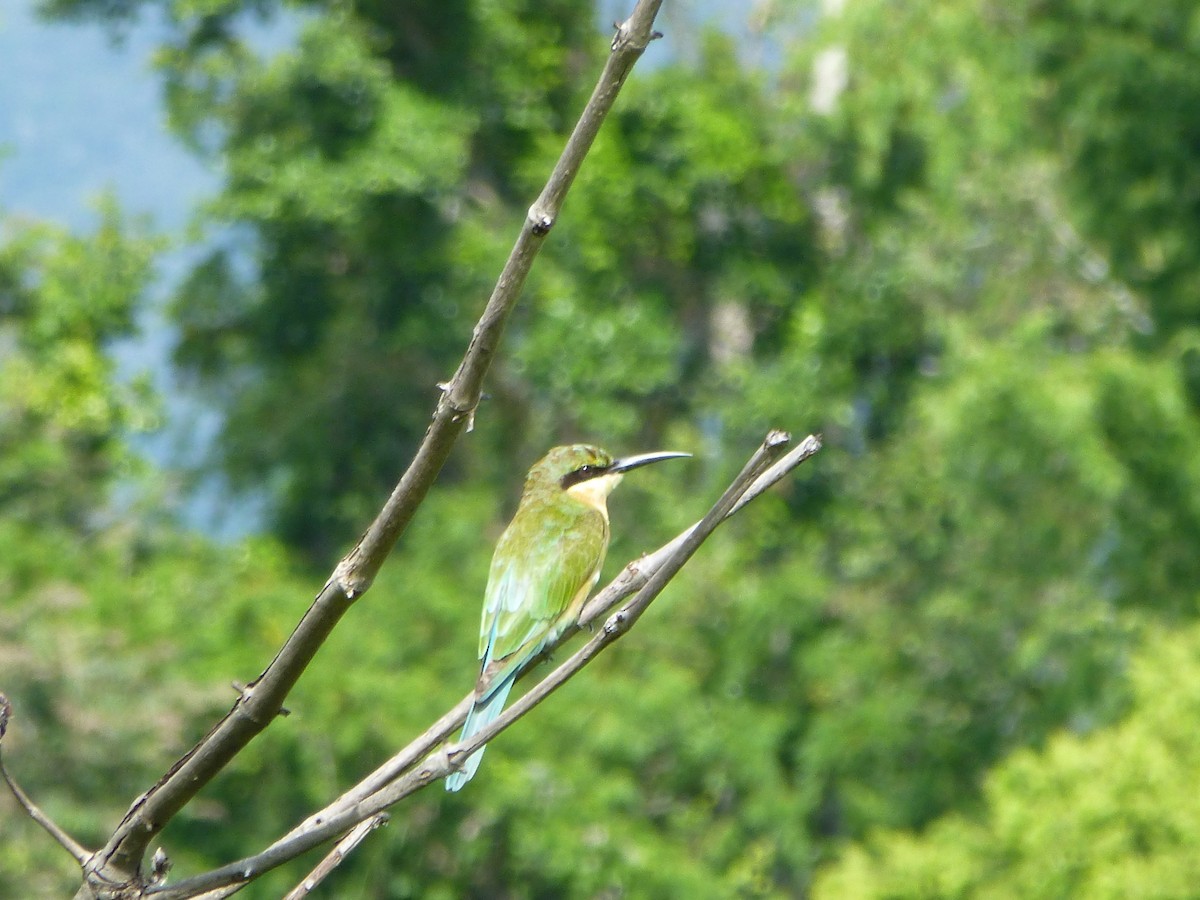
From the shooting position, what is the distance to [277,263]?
1459 cm

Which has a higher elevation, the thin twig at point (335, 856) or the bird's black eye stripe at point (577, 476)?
the thin twig at point (335, 856)

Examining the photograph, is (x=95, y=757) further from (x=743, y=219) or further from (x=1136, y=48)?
(x=1136, y=48)

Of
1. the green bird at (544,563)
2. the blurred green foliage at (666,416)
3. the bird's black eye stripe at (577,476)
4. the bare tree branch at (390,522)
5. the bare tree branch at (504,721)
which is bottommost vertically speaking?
the blurred green foliage at (666,416)

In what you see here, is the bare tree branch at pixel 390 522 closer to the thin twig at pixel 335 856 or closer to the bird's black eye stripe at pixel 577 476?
the thin twig at pixel 335 856

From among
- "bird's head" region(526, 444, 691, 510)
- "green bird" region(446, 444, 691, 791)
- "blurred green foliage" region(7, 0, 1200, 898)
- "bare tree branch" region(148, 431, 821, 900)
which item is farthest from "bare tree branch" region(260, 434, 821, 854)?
"blurred green foliage" region(7, 0, 1200, 898)

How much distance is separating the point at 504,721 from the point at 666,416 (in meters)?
12.8

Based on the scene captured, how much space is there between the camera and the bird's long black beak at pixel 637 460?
295cm

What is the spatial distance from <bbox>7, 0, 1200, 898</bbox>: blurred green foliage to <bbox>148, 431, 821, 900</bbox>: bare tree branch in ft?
27.0

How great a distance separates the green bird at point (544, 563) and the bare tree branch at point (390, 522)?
1.13m

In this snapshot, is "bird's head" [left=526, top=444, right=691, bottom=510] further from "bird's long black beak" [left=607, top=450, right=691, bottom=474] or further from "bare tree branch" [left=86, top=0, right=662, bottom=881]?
"bare tree branch" [left=86, top=0, right=662, bottom=881]

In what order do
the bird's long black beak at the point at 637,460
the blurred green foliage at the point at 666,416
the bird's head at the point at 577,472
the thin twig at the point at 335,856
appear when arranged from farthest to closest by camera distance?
the blurred green foliage at the point at 666,416, the bird's head at the point at 577,472, the bird's long black beak at the point at 637,460, the thin twig at the point at 335,856

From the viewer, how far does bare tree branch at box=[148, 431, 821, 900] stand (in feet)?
4.64

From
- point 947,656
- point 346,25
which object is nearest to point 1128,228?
point 947,656

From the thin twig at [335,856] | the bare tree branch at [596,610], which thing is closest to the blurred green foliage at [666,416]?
the bare tree branch at [596,610]
